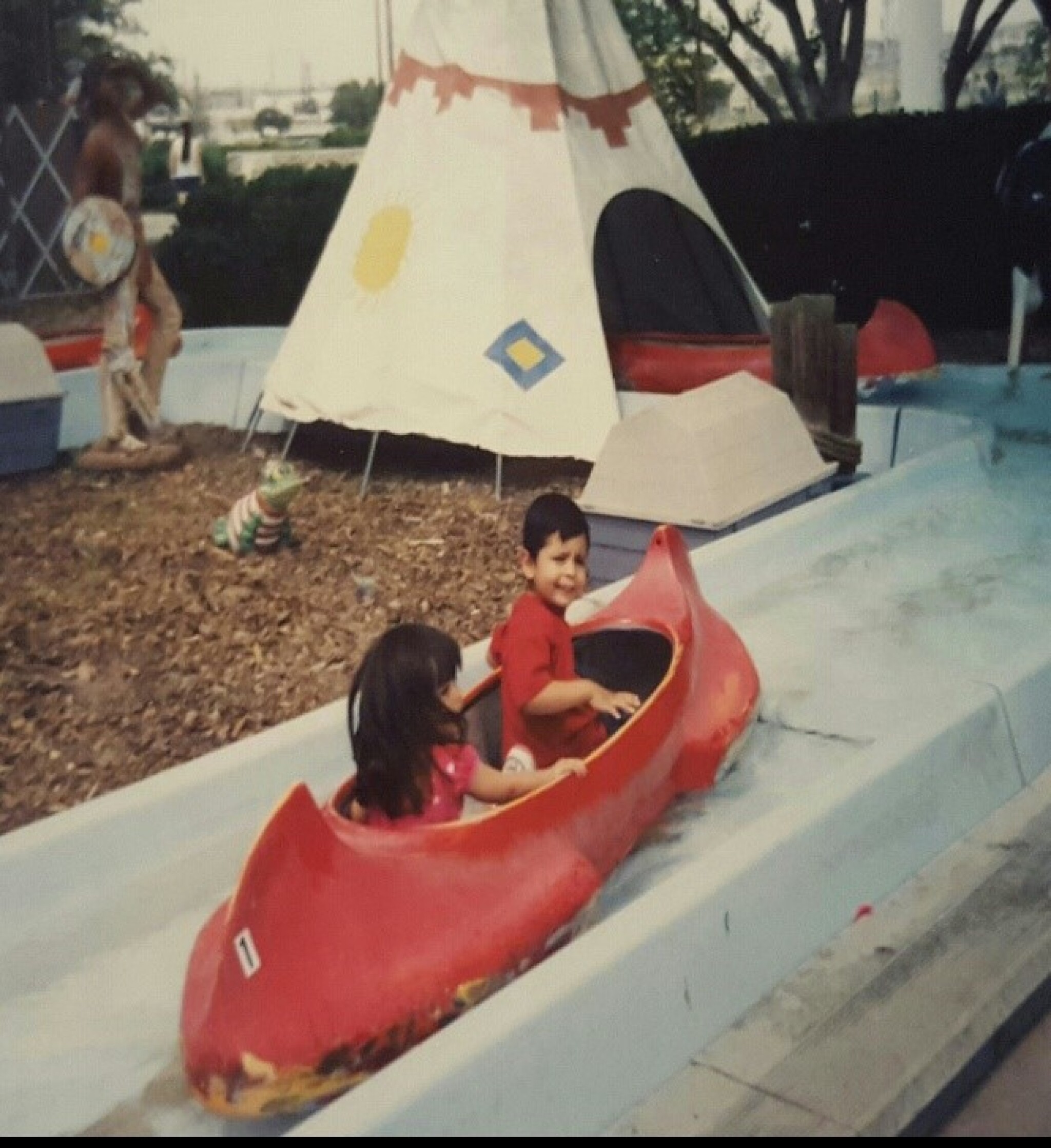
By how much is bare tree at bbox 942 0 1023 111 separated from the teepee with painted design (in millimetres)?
5950

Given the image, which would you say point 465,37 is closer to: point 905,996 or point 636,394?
point 636,394

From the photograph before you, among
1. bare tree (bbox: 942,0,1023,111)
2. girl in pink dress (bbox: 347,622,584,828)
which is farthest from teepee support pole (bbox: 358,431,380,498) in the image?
bare tree (bbox: 942,0,1023,111)

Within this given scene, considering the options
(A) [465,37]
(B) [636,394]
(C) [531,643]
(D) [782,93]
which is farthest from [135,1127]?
(D) [782,93]

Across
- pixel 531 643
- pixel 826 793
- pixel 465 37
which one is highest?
pixel 465 37

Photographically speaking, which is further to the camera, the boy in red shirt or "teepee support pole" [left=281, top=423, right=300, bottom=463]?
"teepee support pole" [left=281, top=423, right=300, bottom=463]

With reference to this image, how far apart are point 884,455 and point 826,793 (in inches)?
163

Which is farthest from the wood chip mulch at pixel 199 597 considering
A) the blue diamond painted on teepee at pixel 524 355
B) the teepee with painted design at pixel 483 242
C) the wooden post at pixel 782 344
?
the wooden post at pixel 782 344

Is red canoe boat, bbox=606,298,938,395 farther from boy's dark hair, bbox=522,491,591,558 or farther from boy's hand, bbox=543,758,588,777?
boy's hand, bbox=543,758,588,777

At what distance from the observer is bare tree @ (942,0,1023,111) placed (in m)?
11.7

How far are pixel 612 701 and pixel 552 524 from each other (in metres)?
0.39

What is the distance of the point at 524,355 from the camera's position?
20.0 feet

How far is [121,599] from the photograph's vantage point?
4797mm

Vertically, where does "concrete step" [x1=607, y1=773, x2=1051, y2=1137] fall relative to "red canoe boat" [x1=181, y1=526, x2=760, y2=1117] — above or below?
below

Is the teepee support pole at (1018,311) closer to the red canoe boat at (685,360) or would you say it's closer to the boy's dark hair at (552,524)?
the red canoe boat at (685,360)
